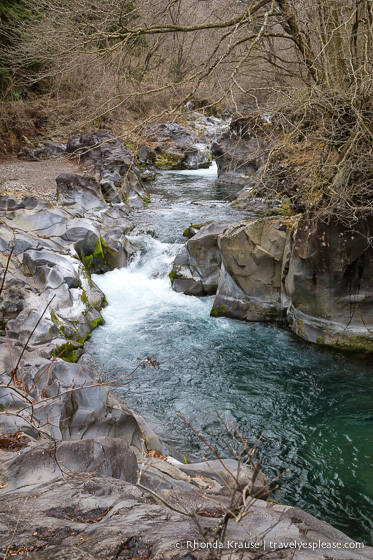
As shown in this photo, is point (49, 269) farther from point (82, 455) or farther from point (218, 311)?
point (82, 455)

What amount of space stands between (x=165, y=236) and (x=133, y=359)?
4.94 meters

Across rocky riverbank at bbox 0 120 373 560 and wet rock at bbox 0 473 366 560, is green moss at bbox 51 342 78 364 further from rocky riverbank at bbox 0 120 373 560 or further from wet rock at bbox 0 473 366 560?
wet rock at bbox 0 473 366 560

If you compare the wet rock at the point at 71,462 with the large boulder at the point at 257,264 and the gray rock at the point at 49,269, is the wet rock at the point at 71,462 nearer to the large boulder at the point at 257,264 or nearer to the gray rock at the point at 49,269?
the gray rock at the point at 49,269

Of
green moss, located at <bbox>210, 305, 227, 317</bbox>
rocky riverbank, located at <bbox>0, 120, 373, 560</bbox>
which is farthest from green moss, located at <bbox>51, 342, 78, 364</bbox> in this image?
green moss, located at <bbox>210, 305, 227, 317</bbox>

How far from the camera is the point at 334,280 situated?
6801 millimetres

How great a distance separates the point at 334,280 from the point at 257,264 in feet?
5.27

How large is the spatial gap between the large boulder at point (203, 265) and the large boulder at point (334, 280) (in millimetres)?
2287

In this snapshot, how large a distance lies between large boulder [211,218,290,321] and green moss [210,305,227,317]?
23cm

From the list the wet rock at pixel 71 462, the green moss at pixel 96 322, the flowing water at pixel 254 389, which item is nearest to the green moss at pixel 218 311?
the flowing water at pixel 254 389

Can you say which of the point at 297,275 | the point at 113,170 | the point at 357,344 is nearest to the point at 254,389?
the point at 357,344

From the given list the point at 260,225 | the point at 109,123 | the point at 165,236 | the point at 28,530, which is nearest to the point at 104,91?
the point at 109,123

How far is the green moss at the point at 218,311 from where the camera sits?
8273 millimetres

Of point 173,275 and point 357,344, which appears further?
point 173,275

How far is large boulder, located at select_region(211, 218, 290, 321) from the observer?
25.8 feet
